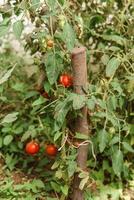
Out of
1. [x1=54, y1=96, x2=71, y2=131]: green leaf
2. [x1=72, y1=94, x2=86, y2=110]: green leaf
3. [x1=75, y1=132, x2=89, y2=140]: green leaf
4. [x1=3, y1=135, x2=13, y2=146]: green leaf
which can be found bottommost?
[x1=3, y1=135, x2=13, y2=146]: green leaf

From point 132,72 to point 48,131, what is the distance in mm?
572

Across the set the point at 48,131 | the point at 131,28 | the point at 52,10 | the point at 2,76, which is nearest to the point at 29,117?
the point at 48,131

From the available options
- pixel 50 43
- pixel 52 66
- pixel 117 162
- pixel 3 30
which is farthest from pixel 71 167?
pixel 3 30

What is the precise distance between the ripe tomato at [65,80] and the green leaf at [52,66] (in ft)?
0.18

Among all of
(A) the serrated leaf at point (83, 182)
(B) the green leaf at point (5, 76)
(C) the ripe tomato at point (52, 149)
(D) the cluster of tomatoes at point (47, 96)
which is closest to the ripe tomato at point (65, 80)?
(D) the cluster of tomatoes at point (47, 96)

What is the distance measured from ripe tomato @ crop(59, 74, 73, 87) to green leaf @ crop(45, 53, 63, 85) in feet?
0.18

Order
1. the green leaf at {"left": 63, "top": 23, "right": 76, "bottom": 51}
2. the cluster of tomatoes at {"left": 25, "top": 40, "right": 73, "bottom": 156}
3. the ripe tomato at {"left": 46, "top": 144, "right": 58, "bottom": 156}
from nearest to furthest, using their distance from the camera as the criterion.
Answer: the green leaf at {"left": 63, "top": 23, "right": 76, "bottom": 51}, the cluster of tomatoes at {"left": 25, "top": 40, "right": 73, "bottom": 156}, the ripe tomato at {"left": 46, "top": 144, "right": 58, "bottom": 156}

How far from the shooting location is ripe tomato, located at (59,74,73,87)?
219 cm

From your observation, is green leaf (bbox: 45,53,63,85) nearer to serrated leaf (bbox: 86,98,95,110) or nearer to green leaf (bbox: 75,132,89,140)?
serrated leaf (bbox: 86,98,95,110)

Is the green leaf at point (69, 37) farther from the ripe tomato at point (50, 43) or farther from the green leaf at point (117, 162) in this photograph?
the green leaf at point (117, 162)

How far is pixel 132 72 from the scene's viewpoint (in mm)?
2533

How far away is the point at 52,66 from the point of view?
6.96 ft

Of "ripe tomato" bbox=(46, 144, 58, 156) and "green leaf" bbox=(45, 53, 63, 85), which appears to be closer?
"green leaf" bbox=(45, 53, 63, 85)

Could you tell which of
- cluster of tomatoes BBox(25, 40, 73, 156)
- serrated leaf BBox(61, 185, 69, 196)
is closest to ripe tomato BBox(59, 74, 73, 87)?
cluster of tomatoes BBox(25, 40, 73, 156)
